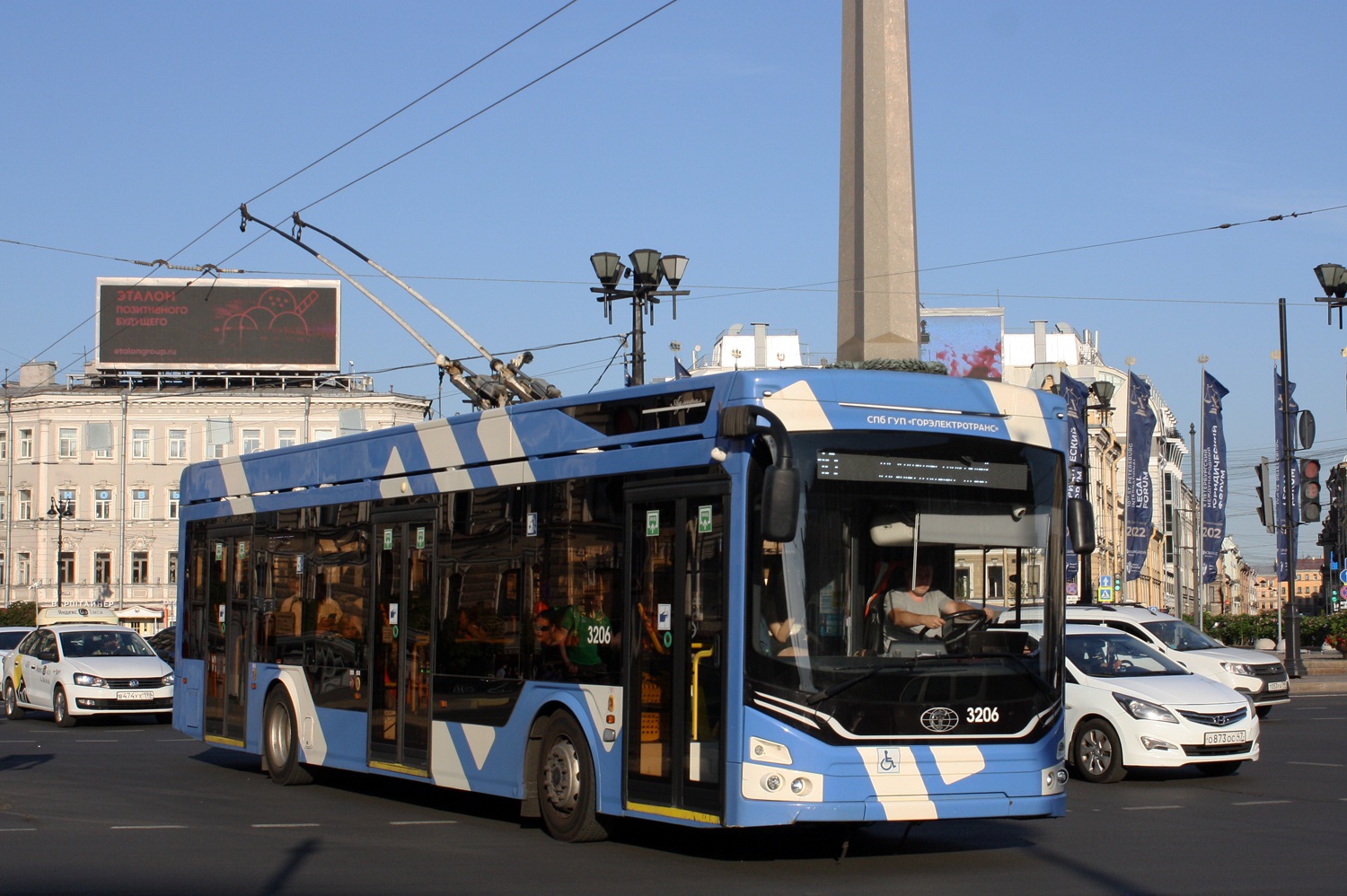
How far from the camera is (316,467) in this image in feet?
49.5

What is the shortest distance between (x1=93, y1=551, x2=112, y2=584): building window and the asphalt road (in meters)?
64.3

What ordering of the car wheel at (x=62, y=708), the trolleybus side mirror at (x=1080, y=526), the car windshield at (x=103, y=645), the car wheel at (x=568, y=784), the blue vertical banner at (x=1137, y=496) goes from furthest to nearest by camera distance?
the blue vertical banner at (x=1137, y=496), the car windshield at (x=103, y=645), the car wheel at (x=62, y=708), the car wheel at (x=568, y=784), the trolleybus side mirror at (x=1080, y=526)

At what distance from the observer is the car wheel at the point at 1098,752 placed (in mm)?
15656

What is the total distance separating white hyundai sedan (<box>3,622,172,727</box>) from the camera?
24.3m

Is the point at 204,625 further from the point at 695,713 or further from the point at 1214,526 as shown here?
the point at 1214,526

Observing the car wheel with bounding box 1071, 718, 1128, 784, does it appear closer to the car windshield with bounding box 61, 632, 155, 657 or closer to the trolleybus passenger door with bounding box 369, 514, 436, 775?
the trolleybus passenger door with bounding box 369, 514, 436, 775

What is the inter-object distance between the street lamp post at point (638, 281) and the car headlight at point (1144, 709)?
7069 millimetres

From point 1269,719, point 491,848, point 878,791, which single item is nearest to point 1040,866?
point 878,791

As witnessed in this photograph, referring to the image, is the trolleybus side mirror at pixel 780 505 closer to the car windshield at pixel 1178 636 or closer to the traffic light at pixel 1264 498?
the car windshield at pixel 1178 636

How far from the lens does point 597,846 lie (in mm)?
10891

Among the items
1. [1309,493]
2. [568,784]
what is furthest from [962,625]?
[1309,493]

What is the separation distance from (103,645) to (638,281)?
11.2 meters

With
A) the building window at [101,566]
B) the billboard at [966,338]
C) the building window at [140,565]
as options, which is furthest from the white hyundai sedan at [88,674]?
the building window at [101,566]

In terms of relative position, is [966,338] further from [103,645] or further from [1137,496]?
[103,645]
